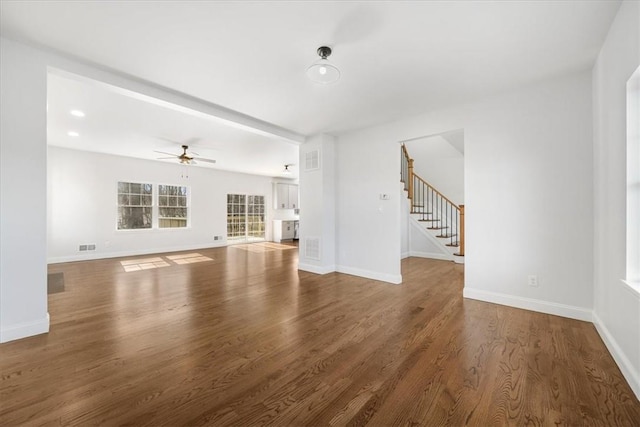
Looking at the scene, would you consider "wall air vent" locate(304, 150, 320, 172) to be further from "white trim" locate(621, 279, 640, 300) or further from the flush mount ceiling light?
"white trim" locate(621, 279, 640, 300)

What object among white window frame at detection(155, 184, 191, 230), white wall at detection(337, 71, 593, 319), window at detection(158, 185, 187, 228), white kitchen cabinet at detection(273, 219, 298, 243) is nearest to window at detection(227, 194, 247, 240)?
white kitchen cabinet at detection(273, 219, 298, 243)

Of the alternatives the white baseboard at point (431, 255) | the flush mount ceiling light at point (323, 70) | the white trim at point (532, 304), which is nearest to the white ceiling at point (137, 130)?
the flush mount ceiling light at point (323, 70)

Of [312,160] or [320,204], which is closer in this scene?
[320,204]

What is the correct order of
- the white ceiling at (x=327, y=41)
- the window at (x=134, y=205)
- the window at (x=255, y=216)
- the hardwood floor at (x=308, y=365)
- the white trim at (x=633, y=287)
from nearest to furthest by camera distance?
the hardwood floor at (x=308, y=365) → the white trim at (x=633, y=287) → the white ceiling at (x=327, y=41) → the window at (x=134, y=205) → the window at (x=255, y=216)

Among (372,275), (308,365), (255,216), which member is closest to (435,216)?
(372,275)

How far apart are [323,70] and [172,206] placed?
7220 millimetres

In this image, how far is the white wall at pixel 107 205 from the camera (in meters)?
5.97

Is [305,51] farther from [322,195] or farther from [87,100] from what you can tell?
[87,100]

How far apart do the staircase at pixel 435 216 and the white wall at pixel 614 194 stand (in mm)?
3443

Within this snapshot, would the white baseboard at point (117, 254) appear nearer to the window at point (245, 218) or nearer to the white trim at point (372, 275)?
the window at point (245, 218)

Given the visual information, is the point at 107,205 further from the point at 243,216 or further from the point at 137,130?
the point at 243,216

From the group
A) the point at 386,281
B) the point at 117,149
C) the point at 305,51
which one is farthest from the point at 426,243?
the point at 117,149

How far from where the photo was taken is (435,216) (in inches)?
291

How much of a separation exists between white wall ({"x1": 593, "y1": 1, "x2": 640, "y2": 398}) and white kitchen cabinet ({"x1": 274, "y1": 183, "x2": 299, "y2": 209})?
9042mm
